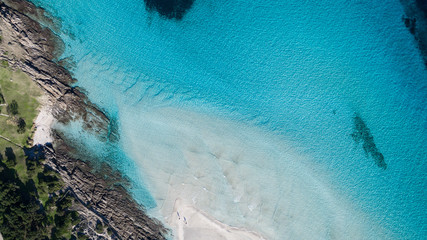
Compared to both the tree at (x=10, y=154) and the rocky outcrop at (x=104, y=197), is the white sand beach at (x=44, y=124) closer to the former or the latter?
the rocky outcrop at (x=104, y=197)

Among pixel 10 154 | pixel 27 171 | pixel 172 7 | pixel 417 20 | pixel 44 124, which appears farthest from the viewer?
pixel 44 124

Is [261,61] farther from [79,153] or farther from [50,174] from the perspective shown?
[50,174]

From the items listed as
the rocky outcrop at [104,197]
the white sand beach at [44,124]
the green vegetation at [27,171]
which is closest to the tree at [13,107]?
the green vegetation at [27,171]

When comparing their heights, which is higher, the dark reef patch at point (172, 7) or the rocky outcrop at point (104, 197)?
the dark reef patch at point (172, 7)

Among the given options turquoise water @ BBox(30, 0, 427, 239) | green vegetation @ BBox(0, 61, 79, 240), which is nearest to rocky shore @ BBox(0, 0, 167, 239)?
green vegetation @ BBox(0, 61, 79, 240)

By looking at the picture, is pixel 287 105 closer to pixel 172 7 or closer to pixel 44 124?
pixel 172 7

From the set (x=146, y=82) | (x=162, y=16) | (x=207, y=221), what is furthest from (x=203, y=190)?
(x=162, y=16)

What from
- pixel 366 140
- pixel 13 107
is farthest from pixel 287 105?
pixel 13 107
